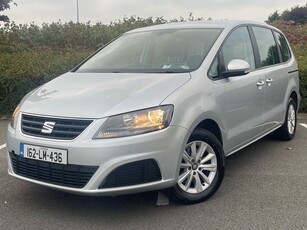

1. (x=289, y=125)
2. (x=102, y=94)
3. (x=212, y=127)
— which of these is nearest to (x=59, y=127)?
(x=102, y=94)

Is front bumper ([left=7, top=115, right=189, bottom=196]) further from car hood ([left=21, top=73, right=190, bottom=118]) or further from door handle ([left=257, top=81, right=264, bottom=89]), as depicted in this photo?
door handle ([left=257, top=81, right=264, bottom=89])

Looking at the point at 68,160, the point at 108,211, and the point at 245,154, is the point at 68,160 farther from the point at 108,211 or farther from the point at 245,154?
the point at 245,154

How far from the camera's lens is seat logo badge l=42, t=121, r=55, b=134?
318 centimetres

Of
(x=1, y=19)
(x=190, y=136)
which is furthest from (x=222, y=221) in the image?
(x=1, y=19)

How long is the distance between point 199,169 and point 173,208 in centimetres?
42

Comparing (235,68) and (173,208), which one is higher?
(235,68)

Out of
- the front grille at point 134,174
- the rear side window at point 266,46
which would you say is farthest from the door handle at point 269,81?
the front grille at point 134,174

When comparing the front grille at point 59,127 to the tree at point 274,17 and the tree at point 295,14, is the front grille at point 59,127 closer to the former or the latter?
the tree at point 274,17

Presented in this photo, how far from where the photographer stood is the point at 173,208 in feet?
11.5

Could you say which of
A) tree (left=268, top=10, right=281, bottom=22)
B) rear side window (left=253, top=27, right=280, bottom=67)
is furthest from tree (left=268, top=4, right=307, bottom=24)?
rear side window (left=253, top=27, right=280, bottom=67)

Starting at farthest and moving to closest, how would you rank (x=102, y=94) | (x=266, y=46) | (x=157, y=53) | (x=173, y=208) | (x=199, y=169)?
(x=266, y=46) → (x=157, y=53) → (x=199, y=169) → (x=173, y=208) → (x=102, y=94)

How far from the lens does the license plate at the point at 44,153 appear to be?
3.08 metres

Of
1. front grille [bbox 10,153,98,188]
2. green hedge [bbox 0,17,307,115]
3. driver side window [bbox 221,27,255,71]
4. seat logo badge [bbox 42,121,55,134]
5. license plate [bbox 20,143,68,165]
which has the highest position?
driver side window [bbox 221,27,255,71]

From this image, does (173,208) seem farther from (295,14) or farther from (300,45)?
(295,14)
